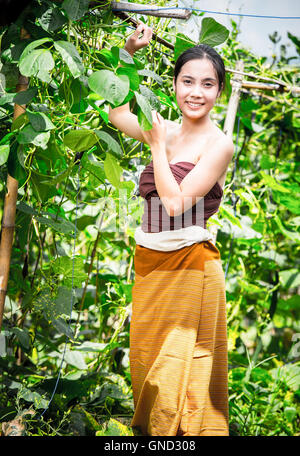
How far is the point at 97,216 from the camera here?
190cm

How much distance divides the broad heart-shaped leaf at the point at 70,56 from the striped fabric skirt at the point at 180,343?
48 cm

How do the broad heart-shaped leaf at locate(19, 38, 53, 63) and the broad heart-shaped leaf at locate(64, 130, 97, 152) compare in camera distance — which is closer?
the broad heart-shaped leaf at locate(19, 38, 53, 63)

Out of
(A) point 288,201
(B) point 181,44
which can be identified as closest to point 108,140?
(B) point 181,44

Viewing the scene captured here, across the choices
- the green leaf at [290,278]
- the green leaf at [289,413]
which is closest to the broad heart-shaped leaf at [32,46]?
the green leaf at [289,413]

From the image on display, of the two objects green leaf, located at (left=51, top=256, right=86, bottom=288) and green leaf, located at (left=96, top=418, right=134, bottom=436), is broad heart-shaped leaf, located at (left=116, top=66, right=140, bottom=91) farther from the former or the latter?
green leaf, located at (left=96, top=418, right=134, bottom=436)

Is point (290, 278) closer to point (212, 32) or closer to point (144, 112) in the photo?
point (212, 32)

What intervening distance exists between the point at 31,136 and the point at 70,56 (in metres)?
0.20

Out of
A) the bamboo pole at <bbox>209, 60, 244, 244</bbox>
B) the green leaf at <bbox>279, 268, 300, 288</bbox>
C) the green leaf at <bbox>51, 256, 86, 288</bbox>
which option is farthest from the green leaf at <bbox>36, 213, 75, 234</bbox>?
the green leaf at <bbox>279, 268, 300, 288</bbox>

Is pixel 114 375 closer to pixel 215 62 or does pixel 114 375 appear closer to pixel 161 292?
pixel 161 292

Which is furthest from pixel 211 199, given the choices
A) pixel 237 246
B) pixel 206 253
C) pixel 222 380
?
pixel 237 246

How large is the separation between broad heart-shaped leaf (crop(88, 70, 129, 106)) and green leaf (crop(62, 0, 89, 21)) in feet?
0.46

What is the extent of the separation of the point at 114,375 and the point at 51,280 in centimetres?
58

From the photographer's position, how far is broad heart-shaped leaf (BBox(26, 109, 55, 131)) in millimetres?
1062

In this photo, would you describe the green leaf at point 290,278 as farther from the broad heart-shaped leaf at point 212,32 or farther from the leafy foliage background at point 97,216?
the broad heart-shaped leaf at point 212,32
